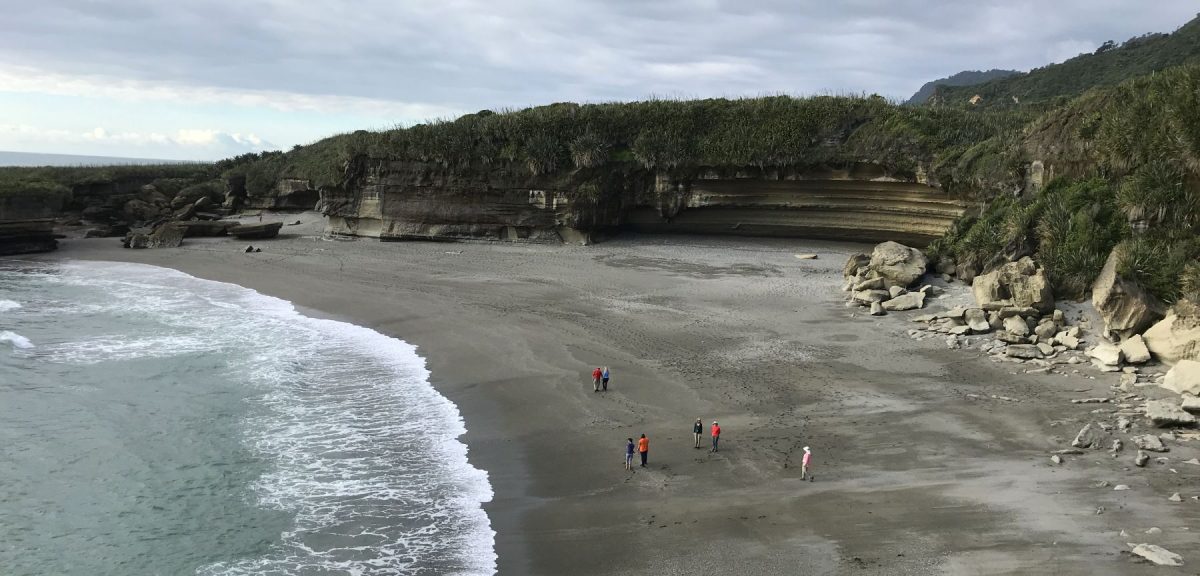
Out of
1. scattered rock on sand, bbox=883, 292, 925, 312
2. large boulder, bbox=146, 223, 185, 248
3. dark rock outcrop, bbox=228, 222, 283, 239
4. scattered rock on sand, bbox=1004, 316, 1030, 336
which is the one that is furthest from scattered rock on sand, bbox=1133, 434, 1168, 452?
large boulder, bbox=146, 223, 185, 248

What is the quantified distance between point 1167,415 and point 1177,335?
9.03ft

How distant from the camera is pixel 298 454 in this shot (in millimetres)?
10484

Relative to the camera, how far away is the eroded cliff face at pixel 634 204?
2364cm

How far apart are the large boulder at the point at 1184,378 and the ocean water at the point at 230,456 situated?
9.85 metres

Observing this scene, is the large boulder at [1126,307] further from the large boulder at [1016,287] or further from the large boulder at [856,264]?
the large boulder at [856,264]

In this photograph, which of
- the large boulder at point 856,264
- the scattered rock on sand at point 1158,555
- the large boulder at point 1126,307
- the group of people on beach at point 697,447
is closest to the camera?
the scattered rock on sand at point 1158,555

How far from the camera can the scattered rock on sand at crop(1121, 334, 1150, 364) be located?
11617 millimetres

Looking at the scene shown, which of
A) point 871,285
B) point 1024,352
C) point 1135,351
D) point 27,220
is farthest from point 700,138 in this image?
point 27,220

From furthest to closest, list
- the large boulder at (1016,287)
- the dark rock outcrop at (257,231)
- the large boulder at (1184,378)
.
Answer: the dark rock outcrop at (257,231) < the large boulder at (1016,287) < the large boulder at (1184,378)

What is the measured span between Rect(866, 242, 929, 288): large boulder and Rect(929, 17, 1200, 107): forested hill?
26255mm

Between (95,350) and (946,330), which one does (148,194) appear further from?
(946,330)

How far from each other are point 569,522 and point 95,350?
13.1 metres

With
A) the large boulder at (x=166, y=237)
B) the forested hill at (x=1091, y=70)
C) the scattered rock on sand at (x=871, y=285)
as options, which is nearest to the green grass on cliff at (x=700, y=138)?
the scattered rock on sand at (x=871, y=285)

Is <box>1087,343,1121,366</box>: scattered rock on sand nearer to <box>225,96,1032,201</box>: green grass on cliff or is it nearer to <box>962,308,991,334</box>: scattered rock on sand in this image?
<box>962,308,991,334</box>: scattered rock on sand
